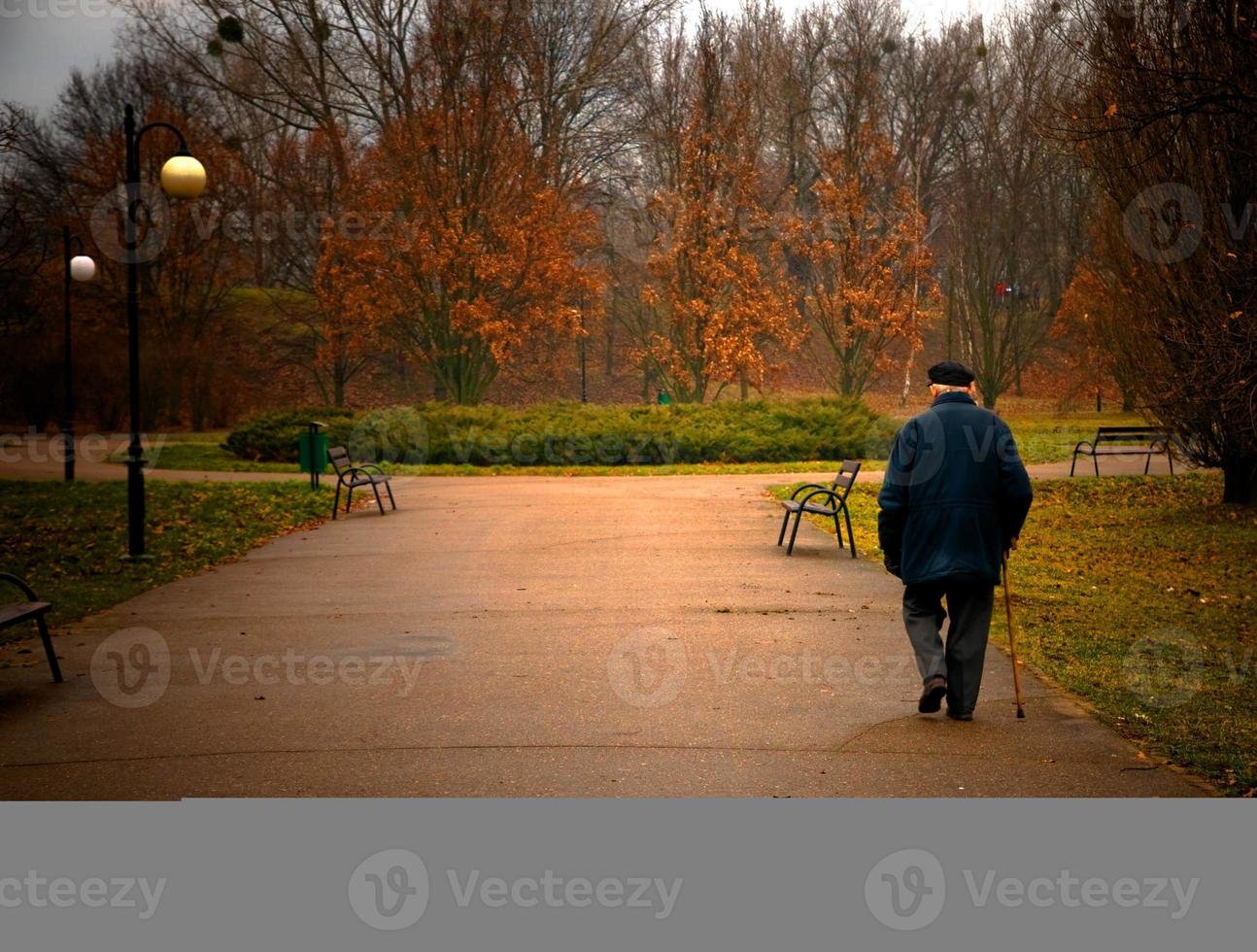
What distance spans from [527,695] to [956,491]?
2815 millimetres

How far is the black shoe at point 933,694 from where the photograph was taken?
7.47 m

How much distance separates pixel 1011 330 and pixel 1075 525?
99.6 ft

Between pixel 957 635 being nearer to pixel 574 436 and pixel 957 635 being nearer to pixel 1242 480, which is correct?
pixel 1242 480

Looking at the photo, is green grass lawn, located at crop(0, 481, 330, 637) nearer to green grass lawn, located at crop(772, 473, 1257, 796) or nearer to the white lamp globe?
the white lamp globe

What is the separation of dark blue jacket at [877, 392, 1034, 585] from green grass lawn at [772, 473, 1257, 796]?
1271mm

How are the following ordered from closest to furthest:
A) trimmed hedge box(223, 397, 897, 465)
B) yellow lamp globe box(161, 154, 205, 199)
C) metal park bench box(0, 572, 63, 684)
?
metal park bench box(0, 572, 63, 684), yellow lamp globe box(161, 154, 205, 199), trimmed hedge box(223, 397, 897, 465)

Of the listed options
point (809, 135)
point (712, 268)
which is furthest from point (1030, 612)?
point (809, 135)

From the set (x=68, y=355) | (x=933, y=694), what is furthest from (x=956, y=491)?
(x=68, y=355)

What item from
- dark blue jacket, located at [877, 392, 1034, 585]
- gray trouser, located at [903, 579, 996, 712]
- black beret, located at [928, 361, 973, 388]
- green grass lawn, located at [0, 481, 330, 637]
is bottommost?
green grass lawn, located at [0, 481, 330, 637]

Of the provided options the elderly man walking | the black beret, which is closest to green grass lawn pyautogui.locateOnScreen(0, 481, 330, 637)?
the elderly man walking

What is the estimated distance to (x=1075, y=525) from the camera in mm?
18156

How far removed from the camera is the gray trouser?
7.52m

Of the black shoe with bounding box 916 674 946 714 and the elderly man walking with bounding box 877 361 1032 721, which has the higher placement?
the elderly man walking with bounding box 877 361 1032 721

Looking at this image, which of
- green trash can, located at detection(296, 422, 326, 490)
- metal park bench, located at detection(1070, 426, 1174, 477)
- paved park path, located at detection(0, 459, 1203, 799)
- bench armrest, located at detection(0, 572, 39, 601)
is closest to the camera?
paved park path, located at detection(0, 459, 1203, 799)
